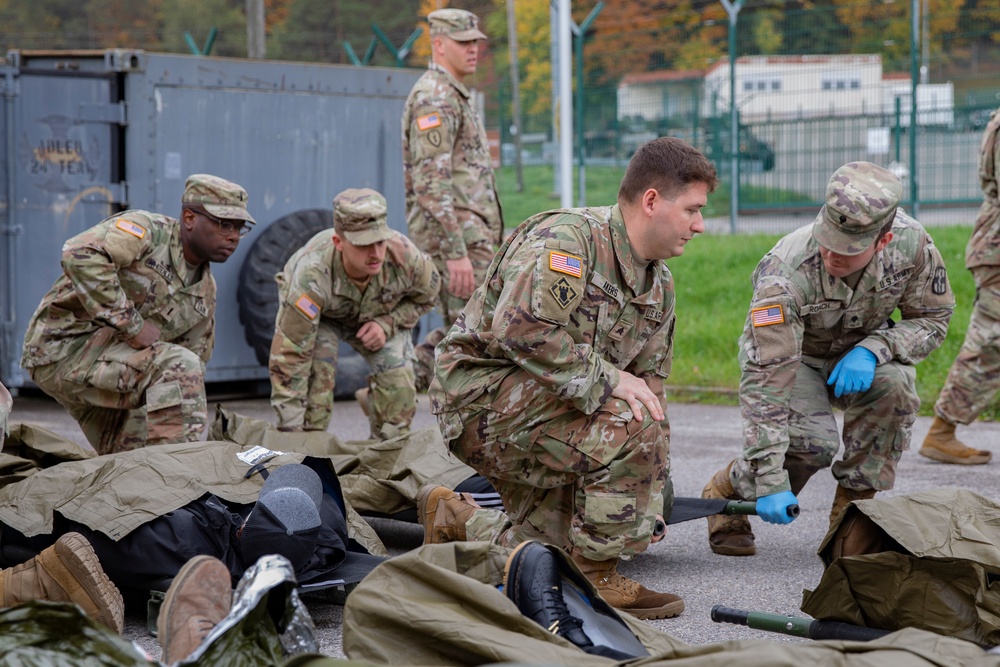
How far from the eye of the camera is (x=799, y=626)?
3074 mm

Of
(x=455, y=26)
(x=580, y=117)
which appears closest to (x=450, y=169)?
(x=455, y=26)

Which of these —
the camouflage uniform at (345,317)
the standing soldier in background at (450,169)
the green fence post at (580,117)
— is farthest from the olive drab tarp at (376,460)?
the green fence post at (580,117)

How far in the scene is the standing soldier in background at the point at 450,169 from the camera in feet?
21.1

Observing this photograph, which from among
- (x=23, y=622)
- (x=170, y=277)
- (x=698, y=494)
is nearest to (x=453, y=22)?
(x=170, y=277)

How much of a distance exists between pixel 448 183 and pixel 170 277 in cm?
172

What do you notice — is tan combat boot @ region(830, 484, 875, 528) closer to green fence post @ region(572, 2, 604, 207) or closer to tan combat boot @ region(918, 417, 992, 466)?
tan combat boot @ region(918, 417, 992, 466)

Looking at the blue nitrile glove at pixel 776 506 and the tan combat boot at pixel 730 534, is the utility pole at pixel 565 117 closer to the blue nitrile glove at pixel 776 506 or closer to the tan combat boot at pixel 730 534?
the tan combat boot at pixel 730 534

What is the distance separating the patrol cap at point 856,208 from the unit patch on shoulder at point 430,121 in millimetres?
2778

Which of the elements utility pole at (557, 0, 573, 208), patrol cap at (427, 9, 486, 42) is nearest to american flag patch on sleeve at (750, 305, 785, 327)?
patrol cap at (427, 9, 486, 42)

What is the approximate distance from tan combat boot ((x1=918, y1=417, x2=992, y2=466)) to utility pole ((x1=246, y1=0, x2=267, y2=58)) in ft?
34.3

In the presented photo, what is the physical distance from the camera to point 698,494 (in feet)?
17.2

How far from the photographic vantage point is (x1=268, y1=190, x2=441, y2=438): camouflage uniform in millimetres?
5566

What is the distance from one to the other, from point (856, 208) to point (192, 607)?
8.27ft

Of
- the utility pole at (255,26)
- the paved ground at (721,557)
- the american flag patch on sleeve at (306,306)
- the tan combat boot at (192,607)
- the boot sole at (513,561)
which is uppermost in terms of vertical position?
the utility pole at (255,26)
